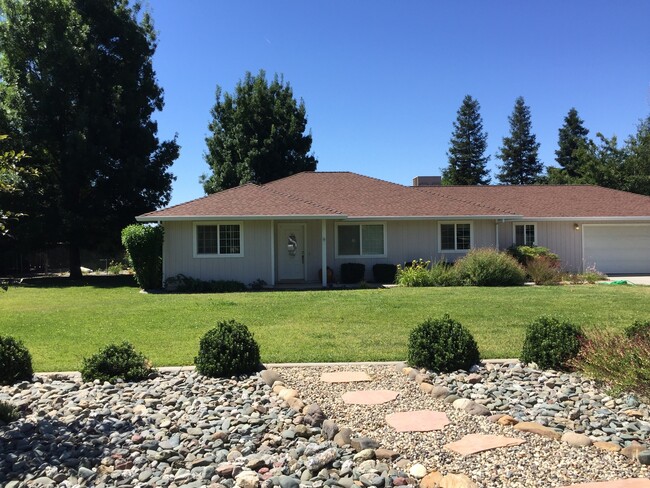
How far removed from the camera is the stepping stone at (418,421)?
4281mm

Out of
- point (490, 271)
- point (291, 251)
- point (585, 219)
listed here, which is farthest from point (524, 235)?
point (291, 251)

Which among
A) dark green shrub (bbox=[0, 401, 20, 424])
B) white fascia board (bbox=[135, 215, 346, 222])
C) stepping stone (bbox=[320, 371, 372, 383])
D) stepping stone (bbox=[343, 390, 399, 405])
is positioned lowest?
stepping stone (bbox=[343, 390, 399, 405])

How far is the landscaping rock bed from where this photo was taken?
11.4 ft

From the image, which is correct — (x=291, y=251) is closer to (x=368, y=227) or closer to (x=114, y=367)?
(x=368, y=227)

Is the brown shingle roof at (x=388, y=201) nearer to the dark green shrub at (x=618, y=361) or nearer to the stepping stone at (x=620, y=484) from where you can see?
the dark green shrub at (x=618, y=361)

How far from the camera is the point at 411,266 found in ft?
62.5

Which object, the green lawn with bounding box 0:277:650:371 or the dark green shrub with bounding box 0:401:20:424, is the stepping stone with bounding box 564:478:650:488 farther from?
the dark green shrub with bounding box 0:401:20:424

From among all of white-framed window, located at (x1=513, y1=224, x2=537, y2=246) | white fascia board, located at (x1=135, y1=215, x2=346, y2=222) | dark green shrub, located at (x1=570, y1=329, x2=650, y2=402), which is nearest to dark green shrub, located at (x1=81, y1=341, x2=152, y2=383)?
dark green shrub, located at (x1=570, y1=329, x2=650, y2=402)

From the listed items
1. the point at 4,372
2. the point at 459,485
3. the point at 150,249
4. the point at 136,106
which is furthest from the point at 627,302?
the point at 136,106

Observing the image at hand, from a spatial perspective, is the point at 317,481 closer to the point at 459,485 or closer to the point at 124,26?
the point at 459,485

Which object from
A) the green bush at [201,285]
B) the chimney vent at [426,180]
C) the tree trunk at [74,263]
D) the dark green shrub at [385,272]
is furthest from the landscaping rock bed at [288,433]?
the chimney vent at [426,180]

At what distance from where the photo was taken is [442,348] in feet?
19.5

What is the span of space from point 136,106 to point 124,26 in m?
3.94

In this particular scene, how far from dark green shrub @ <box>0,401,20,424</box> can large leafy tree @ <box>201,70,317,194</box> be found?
29368mm
